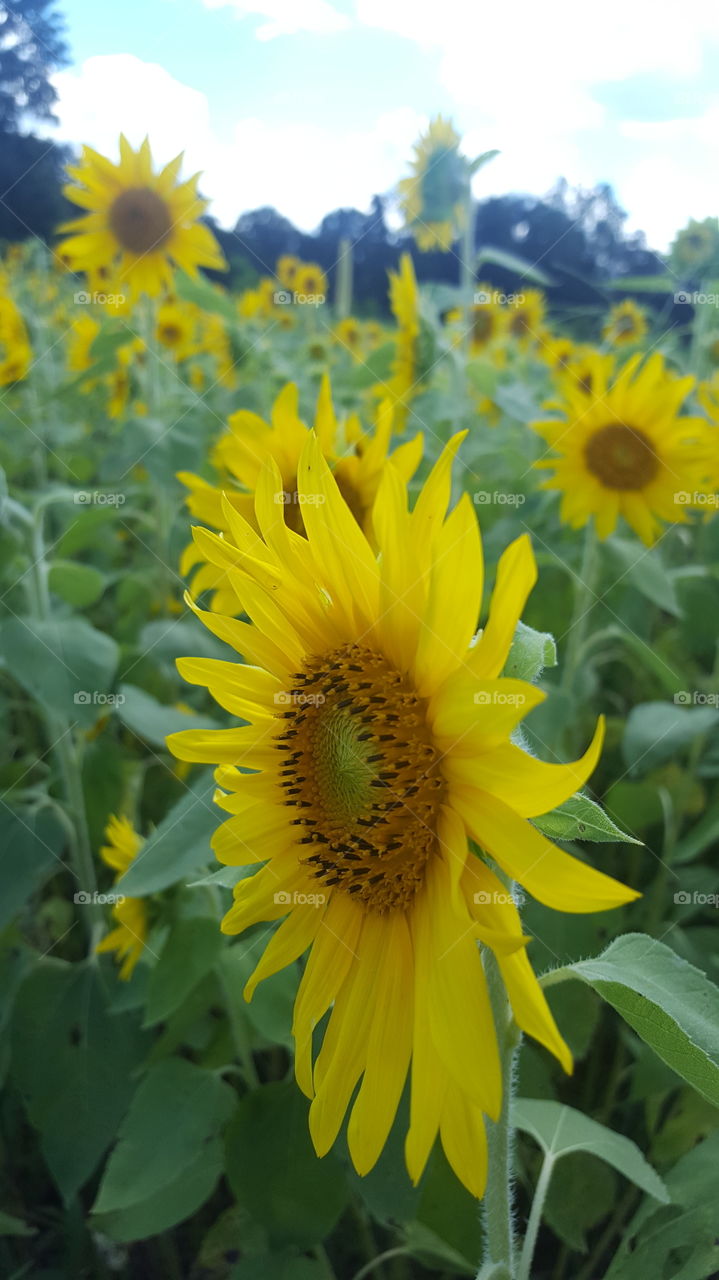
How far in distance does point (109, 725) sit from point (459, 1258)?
4.89ft

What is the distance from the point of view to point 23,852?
1.75m

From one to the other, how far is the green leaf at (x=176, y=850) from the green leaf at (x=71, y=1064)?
56cm

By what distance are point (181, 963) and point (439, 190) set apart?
8.64 feet

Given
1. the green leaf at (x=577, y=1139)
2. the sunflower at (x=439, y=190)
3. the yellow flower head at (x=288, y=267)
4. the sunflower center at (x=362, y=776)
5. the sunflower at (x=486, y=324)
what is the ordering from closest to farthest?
the sunflower center at (x=362, y=776), the green leaf at (x=577, y=1139), the sunflower at (x=439, y=190), the sunflower at (x=486, y=324), the yellow flower head at (x=288, y=267)

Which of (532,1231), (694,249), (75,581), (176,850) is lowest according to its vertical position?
(532,1231)

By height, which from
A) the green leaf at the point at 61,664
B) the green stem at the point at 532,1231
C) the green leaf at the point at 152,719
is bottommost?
the green stem at the point at 532,1231

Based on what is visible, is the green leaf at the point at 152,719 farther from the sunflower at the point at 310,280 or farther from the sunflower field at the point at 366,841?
the sunflower at the point at 310,280

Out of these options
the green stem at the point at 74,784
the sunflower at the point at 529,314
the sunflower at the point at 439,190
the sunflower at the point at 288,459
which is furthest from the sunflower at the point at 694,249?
the sunflower at the point at 529,314

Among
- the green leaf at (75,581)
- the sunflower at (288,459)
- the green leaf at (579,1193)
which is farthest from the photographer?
the green leaf at (75,581)

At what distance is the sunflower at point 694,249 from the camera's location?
10.5ft

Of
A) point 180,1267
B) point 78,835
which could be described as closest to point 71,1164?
point 180,1267

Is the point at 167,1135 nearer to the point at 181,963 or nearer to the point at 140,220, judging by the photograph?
the point at 181,963

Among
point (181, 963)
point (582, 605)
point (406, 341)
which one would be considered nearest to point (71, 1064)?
point (181, 963)

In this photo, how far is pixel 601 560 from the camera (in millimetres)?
2471
